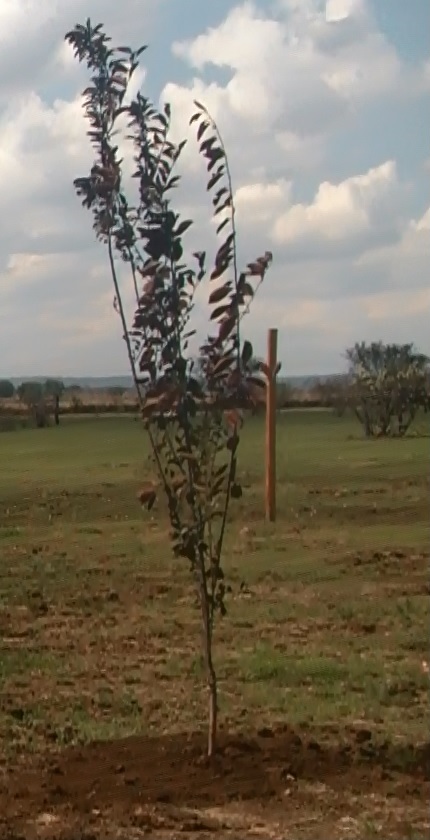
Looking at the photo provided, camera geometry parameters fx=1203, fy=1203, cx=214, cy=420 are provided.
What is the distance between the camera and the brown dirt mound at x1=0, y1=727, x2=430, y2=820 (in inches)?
161

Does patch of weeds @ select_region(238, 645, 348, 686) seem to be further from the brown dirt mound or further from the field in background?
the brown dirt mound

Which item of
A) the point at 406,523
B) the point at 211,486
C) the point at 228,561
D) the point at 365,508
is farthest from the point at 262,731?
the point at 365,508

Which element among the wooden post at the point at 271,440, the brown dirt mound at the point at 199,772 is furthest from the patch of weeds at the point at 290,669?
the wooden post at the point at 271,440

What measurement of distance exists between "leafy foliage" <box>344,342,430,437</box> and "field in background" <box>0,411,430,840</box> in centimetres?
1653

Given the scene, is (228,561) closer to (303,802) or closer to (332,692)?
(332,692)

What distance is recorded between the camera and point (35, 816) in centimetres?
390

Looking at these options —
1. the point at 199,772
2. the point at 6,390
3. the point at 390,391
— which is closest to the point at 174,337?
the point at 199,772

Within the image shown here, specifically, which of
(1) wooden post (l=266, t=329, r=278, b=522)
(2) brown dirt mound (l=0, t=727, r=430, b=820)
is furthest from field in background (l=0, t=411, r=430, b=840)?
(1) wooden post (l=266, t=329, r=278, b=522)

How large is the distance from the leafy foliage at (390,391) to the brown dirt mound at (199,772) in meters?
25.3

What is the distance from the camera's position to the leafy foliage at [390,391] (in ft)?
100

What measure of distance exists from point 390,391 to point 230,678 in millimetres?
25121

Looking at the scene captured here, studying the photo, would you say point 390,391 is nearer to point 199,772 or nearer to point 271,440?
point 271,440

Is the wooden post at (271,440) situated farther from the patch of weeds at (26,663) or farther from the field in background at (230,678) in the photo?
the patch of weeds at (26,663)

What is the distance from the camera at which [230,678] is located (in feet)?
20.0
